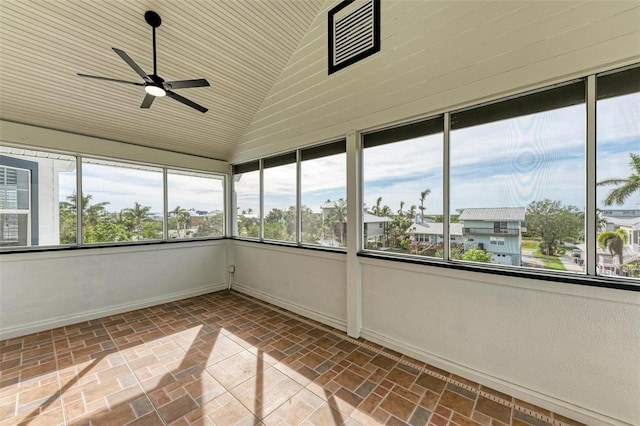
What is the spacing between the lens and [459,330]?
2.50 meters

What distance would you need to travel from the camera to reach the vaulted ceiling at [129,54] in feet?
8.34

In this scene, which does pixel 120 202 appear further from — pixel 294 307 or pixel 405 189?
pixel 405 189

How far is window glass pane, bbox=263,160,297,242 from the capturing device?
4.32m

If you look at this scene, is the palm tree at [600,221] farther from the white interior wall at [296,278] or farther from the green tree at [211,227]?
the green tree at [211,227]

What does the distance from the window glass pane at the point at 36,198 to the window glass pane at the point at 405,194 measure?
426 cm

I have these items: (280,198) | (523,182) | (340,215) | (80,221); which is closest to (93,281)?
(80,221)

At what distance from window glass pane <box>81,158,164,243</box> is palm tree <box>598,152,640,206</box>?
5.71 m

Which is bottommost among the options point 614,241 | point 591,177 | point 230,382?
point 230,382

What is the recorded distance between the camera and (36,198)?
3.47m

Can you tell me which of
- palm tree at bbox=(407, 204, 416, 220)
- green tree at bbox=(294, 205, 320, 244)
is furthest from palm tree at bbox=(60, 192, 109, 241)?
palm tree at bbox=(407, 204, 416, 220)

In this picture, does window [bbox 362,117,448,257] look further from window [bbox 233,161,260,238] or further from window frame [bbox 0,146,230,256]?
window frame [bbox 0,146,230,256]

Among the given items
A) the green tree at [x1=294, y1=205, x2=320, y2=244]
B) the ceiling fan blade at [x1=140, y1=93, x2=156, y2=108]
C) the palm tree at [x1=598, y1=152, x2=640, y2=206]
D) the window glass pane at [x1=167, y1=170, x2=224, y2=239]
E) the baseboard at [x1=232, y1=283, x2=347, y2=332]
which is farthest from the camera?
the window glass pane at [x1=167, y1=170, x2=224, y2=239]

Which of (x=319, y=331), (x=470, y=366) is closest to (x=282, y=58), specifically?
(x=319, y=331)

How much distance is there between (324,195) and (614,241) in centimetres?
290
